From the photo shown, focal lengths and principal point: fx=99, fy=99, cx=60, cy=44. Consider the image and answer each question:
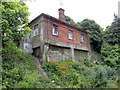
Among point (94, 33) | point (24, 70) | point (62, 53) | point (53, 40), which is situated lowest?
point (24, 70)

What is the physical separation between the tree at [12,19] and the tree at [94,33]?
607 inches

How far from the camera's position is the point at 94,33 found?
20828mm

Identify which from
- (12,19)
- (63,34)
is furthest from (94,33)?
(12,19)

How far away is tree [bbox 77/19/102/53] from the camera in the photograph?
20.6 metres

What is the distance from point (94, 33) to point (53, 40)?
11780mm

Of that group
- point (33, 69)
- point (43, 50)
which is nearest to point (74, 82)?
point (33, 69)

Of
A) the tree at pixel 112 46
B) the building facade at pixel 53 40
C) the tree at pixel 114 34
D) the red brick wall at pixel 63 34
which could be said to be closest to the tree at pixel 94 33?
the tree at pixel 112 46

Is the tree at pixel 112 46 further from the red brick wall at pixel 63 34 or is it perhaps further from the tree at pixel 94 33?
the red brick wall at pixel 63 34

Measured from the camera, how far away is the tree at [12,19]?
674 centimetres

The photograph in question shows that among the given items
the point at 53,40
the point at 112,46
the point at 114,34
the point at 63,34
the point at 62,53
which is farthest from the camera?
the point at 114,34

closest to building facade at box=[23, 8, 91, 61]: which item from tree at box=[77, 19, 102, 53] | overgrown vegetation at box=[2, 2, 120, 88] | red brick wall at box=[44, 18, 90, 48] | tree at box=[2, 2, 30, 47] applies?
red brick wall at box=[44, 18, 90, 48]

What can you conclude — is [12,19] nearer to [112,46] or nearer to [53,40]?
[53,40]

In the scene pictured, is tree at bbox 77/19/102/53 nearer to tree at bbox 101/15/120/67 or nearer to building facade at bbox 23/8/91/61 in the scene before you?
tree at bbox 101/15/120/67

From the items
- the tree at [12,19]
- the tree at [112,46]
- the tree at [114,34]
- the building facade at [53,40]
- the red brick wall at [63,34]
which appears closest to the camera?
the tree at [12,19]
